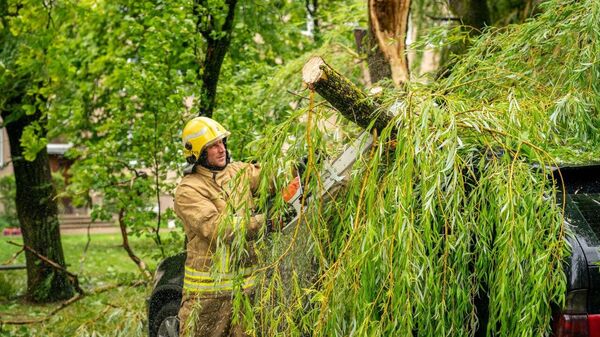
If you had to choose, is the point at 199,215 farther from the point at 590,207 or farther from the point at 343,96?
the point at 590,207

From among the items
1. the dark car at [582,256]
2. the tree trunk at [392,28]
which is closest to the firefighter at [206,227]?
the dark car at [582,256]

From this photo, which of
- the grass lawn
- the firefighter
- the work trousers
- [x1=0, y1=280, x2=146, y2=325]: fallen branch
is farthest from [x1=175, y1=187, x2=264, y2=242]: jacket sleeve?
[x1=0, y1=280, x2=146, y2=325]: fallen branch

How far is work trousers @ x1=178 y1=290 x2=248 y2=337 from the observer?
5355 mm

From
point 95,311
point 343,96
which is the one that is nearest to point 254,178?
point 343,96

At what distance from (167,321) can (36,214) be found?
630 cm

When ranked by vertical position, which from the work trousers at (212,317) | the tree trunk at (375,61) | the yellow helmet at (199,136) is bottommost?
the work trousers at (212,317)

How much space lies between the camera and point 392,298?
3.91 meters

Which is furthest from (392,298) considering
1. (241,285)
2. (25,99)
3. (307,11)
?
(307,11)

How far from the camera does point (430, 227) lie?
3.92 metres

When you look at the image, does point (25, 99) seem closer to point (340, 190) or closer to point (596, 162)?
point (340, 190)

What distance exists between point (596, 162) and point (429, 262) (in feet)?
3.50

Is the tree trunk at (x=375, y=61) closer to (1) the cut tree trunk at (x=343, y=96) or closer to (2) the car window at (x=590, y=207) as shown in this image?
(1) the cut tree trunk at (x=343, y=96)

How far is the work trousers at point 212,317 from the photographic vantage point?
17.6 feet

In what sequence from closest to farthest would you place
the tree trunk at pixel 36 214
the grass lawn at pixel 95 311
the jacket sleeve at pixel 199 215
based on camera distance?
1. the jacket sleeve at pixel 199 215
2. the grass lawn at pixel 95 311
3. the tree trunk at pixel 36 214
